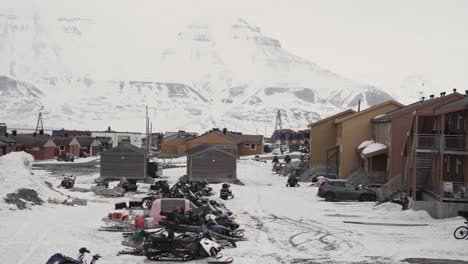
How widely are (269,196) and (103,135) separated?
320ft

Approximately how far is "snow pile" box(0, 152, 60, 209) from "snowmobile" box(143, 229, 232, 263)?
481 inches

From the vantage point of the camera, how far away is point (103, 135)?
456ft

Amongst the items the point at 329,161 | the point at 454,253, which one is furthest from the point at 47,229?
the point at 329,161

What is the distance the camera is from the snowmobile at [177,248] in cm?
2048

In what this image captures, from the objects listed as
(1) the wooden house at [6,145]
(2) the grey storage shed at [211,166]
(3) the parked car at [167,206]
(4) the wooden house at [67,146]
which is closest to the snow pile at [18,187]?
(3) the parked car at [167,206]

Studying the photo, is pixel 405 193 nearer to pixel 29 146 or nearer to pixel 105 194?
pixel 105 194

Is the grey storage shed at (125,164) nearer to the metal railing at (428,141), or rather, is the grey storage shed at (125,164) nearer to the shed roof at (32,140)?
the metal railing at (428,141)

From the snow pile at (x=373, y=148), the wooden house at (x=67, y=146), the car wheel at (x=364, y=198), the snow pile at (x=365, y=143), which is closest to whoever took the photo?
the car wheel at (x=364, y=198)

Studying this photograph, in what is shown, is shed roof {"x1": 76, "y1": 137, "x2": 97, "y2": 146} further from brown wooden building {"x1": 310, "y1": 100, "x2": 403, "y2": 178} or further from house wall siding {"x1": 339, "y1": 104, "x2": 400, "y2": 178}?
house wall siding {"x1": 339, "y1": 104, "x2": 400, "y2": 178}

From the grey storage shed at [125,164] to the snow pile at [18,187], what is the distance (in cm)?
1539

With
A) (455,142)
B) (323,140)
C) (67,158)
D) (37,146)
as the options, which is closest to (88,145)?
(37,146)

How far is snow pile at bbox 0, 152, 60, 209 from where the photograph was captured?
31781mm

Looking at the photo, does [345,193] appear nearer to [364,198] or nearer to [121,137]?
[364,198]

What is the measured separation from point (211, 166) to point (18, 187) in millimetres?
25920
